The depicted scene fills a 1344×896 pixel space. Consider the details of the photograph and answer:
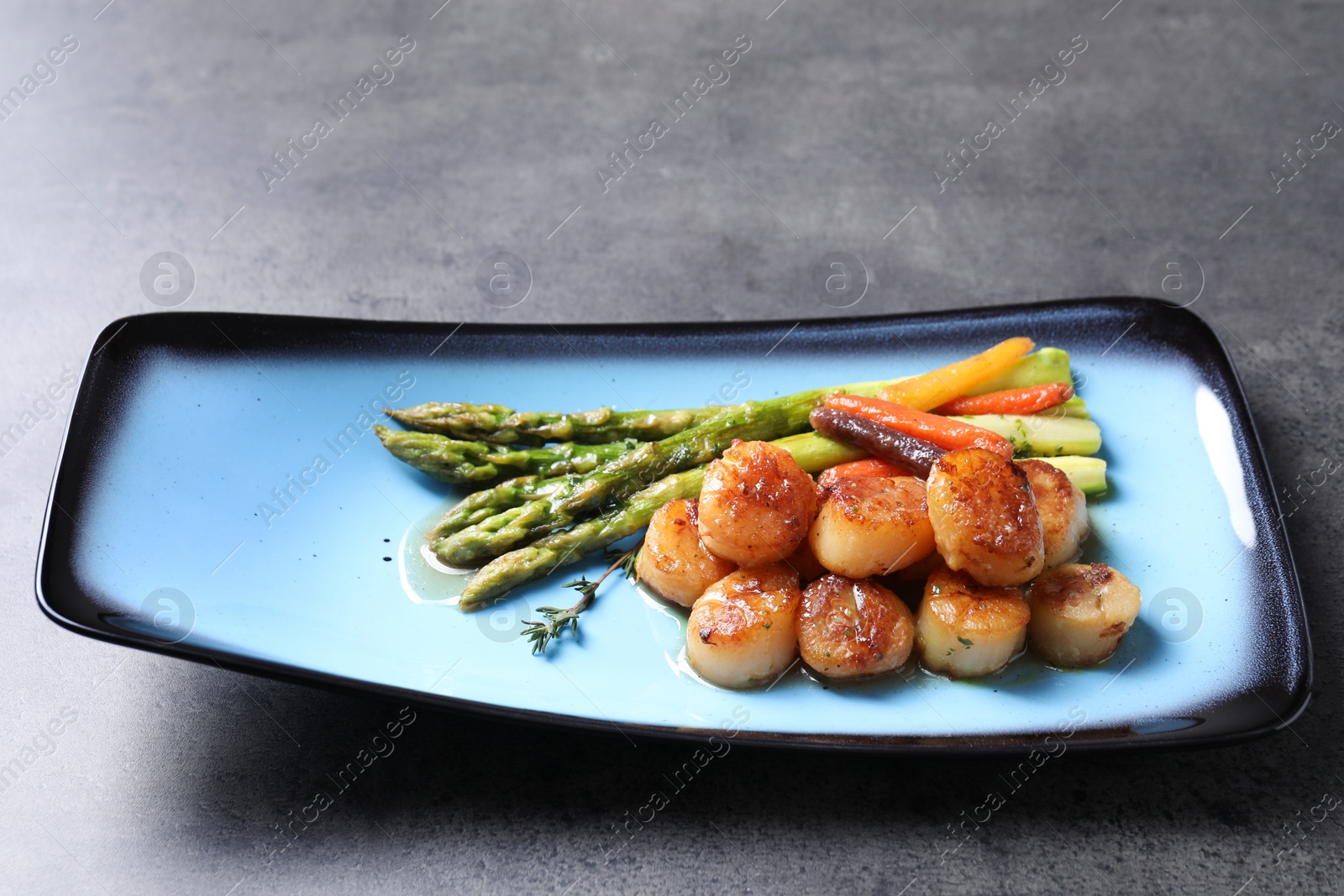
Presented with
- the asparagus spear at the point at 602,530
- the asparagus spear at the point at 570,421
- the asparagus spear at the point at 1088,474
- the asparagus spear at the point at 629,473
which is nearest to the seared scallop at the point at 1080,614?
the asparagus spear at the point at 1088,474

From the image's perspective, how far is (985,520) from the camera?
3551mm

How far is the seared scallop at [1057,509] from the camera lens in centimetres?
395

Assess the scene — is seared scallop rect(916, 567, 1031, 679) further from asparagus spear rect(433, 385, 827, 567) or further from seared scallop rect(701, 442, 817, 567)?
asparagus spear rect(433, 385, 827, 567)

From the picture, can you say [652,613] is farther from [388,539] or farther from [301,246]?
[301,246]

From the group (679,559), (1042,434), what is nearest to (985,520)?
(679,559)

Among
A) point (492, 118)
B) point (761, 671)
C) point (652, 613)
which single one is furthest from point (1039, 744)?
point (492, 118)

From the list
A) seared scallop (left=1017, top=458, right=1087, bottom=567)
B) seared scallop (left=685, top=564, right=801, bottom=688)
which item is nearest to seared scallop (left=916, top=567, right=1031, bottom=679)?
seared scallop (left=1017, top=458, right=1087, bottom=567)

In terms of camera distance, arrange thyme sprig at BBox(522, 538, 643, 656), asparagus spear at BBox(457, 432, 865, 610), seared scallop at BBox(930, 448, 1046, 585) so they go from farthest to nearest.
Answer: asparagus spear at BBox(457, 432, 865, 610)
thyme sprig at BBox(522, 538, 643, 656)
seared scallop at BBox(930, 448, 1046, 585)

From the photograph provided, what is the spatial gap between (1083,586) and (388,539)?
257 centimetres

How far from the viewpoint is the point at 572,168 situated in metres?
6.90

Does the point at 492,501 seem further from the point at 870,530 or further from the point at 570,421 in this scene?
the point at 870,530

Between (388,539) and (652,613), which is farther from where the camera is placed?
(388,539)

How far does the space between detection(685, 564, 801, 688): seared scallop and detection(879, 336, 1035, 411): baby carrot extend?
122 cm

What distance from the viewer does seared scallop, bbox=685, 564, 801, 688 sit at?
3.59m
